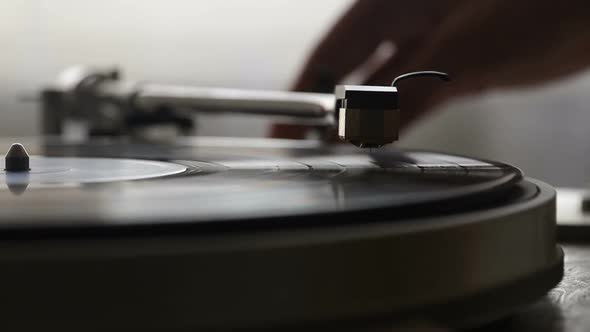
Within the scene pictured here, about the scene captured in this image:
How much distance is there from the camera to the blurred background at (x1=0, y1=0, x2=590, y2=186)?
Result: 138cm

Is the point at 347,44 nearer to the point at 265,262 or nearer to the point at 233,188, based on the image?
the point at 233,188

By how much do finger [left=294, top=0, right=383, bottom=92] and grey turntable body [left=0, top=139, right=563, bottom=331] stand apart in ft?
2.80

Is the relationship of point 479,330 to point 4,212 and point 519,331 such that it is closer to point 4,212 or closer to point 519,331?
point 519,331

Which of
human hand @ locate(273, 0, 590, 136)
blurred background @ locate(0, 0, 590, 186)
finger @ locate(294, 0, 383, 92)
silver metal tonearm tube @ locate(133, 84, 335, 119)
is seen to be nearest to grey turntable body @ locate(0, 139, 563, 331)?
silver metal tonearm tube @ locate(133, 84, 335, 119)

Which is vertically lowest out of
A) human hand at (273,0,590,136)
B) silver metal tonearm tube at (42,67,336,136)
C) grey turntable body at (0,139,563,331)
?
grey turntable body at (0,139,563,331)

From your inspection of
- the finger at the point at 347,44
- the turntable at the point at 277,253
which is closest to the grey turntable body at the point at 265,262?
the turntable at the point at 277,253

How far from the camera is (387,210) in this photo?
0.94 feet

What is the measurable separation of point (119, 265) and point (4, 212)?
9 cm

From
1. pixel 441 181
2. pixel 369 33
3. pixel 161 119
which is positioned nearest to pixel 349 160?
pixel 441 181

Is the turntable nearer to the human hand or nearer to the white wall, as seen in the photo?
the human hand

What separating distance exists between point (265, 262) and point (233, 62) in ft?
4.41

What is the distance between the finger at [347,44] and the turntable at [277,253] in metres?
0.80

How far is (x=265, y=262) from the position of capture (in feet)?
0.80

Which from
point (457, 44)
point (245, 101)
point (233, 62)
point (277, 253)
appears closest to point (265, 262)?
point (277, 253)
